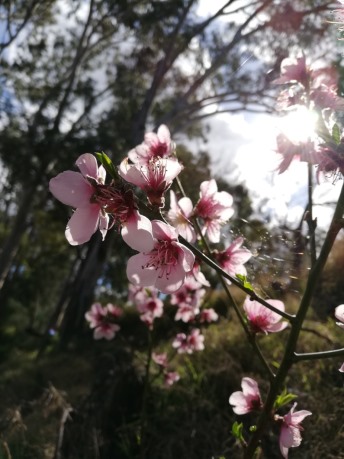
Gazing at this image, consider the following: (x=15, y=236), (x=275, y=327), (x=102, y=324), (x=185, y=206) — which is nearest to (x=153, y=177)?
(x=185, y=206)

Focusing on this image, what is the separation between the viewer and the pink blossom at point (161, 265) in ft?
3.41

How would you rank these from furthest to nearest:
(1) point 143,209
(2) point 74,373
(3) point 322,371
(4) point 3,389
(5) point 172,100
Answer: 1. (5) point 172,100
2. (2) point 74,373
3. (4) point 3,389
4. (3) point 322,371
5. (1) point 143,209

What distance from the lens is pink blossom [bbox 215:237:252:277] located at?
1.49 metres

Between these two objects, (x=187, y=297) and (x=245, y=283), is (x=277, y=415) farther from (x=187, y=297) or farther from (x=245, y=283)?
(x=187, y=297)

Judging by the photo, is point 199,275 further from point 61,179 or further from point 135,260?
point 61,179

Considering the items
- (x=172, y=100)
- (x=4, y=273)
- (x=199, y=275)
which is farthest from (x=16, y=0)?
(x=199, y=275)

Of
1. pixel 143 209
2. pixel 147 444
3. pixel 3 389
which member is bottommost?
pixel 3 389

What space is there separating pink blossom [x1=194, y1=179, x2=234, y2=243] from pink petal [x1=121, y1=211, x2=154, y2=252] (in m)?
0.58

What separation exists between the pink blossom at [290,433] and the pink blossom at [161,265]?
0.58 meters

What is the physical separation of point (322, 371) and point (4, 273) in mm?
7868

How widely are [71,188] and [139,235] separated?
196 millimetres

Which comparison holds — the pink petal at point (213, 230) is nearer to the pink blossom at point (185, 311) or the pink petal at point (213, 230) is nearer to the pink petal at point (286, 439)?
the pink petal at point (286, 439)

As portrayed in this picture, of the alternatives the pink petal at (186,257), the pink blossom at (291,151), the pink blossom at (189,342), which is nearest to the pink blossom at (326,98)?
the pink blossom at (291,151)

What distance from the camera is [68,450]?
3242mm
